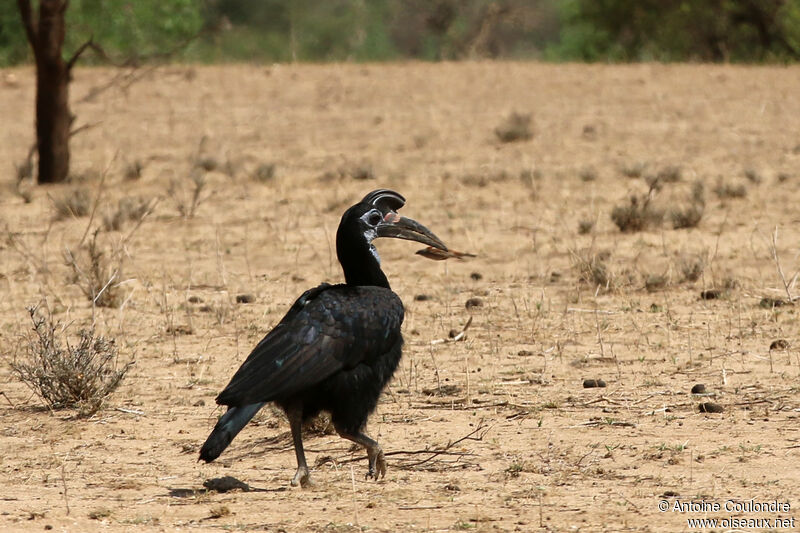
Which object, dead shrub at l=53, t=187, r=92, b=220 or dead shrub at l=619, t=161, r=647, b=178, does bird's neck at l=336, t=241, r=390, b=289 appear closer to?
dead shrub at l=53, t=187, r=92, b=220

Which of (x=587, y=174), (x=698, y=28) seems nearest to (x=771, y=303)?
(x=587, y=174)

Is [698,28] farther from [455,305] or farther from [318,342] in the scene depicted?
[318,342]

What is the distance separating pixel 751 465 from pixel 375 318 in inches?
69.3

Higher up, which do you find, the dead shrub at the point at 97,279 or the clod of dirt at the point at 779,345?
the dead shrub at the point at 97,279

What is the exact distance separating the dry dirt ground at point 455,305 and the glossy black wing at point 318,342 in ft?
1.57

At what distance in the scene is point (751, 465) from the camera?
5398mm

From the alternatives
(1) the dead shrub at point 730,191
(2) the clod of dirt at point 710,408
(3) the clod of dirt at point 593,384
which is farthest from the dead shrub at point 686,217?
(2) the clod of dirt at point 710,408

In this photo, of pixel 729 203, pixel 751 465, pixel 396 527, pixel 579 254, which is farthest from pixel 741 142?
pixel 396 527

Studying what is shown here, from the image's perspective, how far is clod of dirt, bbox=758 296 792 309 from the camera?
8.70 meters

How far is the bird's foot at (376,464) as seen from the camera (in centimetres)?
538

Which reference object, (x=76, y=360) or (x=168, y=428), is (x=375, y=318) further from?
(x=76, y=360)

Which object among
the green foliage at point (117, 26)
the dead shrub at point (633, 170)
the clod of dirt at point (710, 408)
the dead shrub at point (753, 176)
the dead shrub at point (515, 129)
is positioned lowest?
the clod of dirt at point (710, 408)

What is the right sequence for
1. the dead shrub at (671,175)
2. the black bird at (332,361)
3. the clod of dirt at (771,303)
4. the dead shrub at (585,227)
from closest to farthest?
the black bird at (332,361) < the clod of dirt at (771,303) < the dead shrub at (585,227) < the dead shrub at (671,175)

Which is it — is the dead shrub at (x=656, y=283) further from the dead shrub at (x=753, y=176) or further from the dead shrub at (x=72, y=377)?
the dead shrub at (x=753, y=176)
